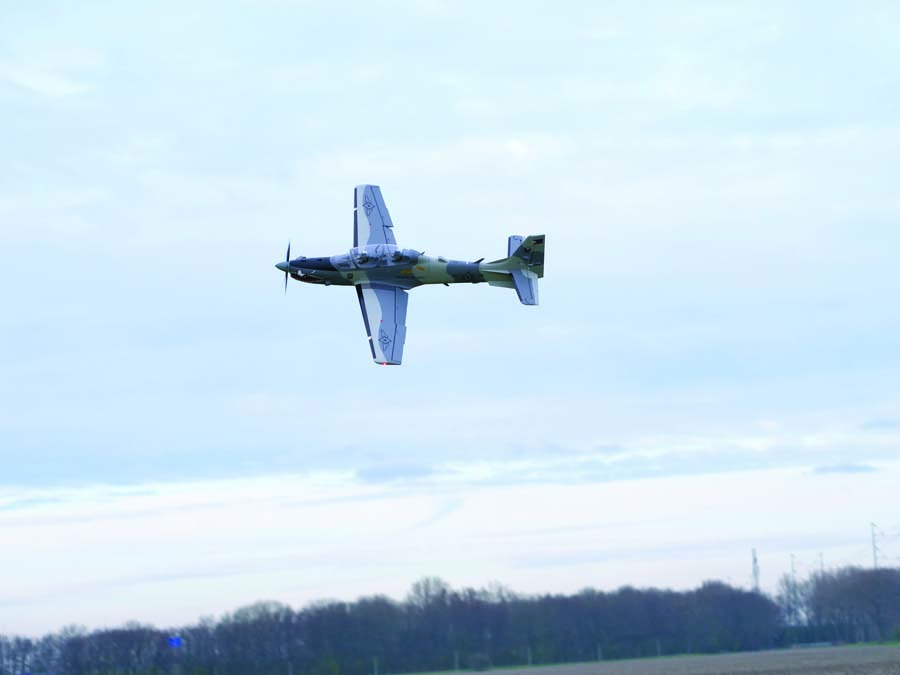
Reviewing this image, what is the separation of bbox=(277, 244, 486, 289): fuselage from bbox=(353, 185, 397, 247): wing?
2472 millimetres

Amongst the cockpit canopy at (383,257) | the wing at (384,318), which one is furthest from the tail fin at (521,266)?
the wing at (384,318)

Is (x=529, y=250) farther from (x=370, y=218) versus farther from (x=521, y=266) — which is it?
(x=370, y=218)

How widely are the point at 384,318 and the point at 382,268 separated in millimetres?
3068

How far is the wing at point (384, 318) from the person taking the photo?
172 feet

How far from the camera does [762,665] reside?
6347 cm

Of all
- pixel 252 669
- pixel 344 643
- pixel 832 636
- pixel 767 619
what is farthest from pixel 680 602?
pixel 252 669

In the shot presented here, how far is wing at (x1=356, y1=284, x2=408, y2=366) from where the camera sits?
52.5m

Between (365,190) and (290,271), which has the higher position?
(365,190)

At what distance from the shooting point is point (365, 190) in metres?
61.9

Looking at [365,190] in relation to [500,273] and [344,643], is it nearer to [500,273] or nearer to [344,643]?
[500,273]

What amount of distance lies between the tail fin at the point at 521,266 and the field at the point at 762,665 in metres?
20.5

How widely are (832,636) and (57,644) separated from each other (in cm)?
5314

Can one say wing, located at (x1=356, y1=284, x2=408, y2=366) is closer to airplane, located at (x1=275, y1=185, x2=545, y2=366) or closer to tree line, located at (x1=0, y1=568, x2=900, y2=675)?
airplane, located at (x1=275, y1=185, x2=545, y2=366)

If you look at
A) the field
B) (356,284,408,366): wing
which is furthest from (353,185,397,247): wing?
the field
